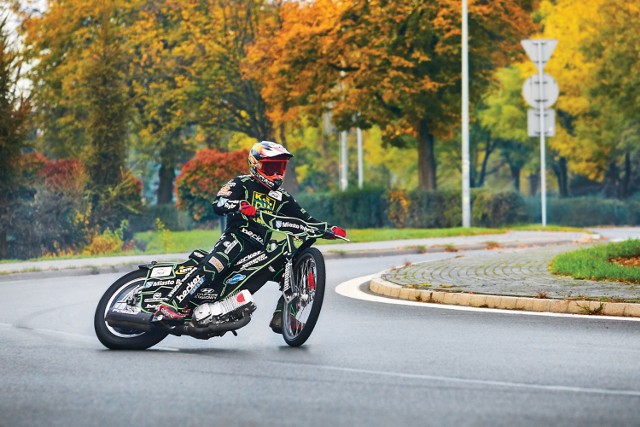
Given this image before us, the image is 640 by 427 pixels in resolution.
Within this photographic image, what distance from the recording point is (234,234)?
1138 centimetres

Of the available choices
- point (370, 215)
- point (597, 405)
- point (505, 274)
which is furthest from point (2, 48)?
point (597, 405)

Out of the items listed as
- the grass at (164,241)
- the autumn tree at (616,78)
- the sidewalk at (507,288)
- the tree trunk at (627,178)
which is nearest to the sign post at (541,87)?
the grass at (164,241)

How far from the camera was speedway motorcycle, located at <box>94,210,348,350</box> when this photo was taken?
11273 millimetres

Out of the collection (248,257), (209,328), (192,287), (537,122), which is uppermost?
(537,122)

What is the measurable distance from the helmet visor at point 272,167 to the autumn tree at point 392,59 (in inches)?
1238

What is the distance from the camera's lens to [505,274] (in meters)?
18.8

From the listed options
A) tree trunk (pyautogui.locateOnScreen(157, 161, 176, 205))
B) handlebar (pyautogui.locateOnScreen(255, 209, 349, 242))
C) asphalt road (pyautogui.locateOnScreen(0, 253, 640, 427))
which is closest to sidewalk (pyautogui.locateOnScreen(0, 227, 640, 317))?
asphalt road (pyautogui.locateOnScreen(0, 253, 640, 427))

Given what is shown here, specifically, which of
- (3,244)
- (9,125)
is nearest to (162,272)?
(9,125)

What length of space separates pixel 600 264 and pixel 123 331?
9.37 meters

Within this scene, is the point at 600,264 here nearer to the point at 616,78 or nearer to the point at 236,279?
the point at 236,279

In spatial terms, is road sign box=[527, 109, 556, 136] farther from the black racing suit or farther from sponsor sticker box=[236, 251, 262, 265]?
sponsor sticker box=[236, 251, 262, 265]

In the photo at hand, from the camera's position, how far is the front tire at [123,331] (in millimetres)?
11453

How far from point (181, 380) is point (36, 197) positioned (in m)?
21.9

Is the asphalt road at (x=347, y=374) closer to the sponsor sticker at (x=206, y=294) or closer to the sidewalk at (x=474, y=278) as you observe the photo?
the sponsor sticker at (x=206, y=294)
